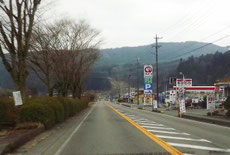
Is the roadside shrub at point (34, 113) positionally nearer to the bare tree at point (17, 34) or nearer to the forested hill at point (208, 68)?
the bare tree at point (17, 34)

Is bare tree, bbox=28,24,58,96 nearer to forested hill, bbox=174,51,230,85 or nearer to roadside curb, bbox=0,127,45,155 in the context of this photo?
roadside curb, bbox=0,127,45,155

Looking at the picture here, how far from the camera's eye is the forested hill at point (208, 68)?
102188mm

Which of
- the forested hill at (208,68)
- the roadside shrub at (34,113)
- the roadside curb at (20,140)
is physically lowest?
the roadside curb at (20,140)

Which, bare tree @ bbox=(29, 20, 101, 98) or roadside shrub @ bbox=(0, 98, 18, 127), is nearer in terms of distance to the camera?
roadside shrub @ bbox=(0, 98, 18, 127)

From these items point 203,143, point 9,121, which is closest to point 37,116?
point 9,121

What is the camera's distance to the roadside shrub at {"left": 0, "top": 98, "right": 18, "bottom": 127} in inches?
516

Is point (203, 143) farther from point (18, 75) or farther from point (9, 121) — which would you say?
point (18, 75)

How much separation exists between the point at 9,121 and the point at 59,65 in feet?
62.9

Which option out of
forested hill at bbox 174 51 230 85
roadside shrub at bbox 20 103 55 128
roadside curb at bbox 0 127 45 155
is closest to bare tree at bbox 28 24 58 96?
roadside shrub at bbox 20 103 55 128

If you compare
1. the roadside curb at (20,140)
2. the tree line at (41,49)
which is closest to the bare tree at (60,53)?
the tree line at (41,49)

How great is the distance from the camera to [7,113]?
13.3 m

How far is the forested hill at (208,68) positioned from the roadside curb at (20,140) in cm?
9527

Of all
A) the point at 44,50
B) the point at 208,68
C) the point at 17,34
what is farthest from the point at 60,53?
the point at 208,68

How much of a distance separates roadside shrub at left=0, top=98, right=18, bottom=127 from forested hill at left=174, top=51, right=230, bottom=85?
9512 centimetres
